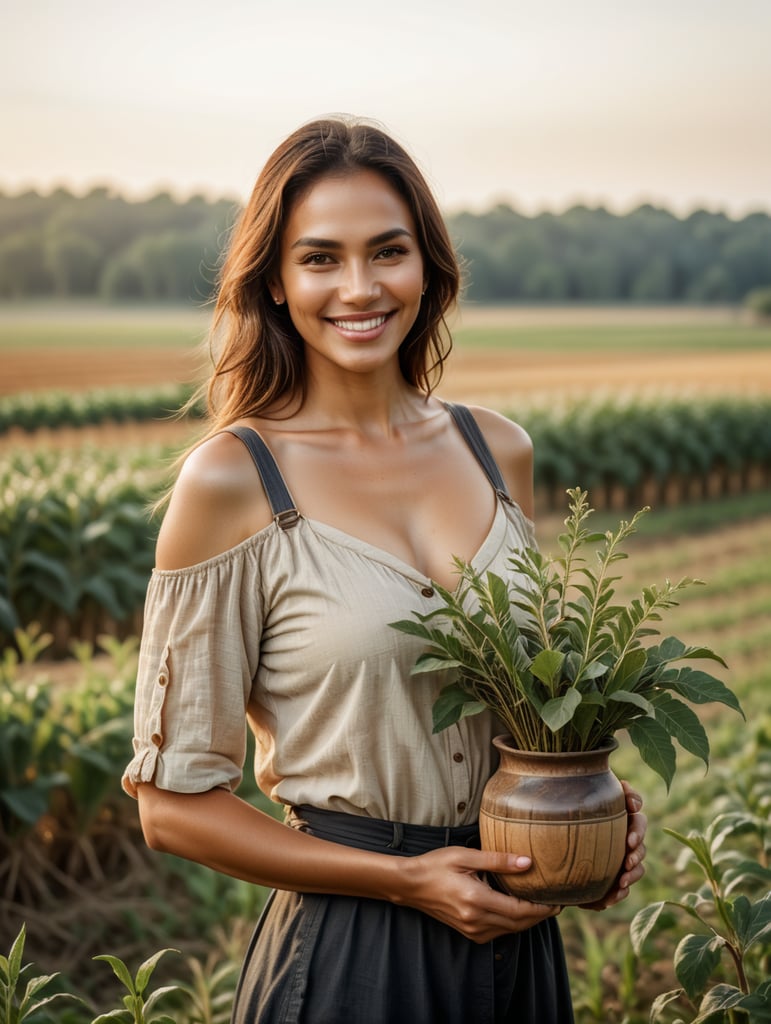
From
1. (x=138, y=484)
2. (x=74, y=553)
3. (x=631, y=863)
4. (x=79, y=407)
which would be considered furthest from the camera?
(x=79, y=407)

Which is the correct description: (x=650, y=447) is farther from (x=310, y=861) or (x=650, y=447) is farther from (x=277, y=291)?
(x=310, y=861)

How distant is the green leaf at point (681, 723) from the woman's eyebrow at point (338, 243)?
832mm

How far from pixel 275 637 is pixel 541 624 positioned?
0.43m

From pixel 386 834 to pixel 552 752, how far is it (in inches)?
12.5

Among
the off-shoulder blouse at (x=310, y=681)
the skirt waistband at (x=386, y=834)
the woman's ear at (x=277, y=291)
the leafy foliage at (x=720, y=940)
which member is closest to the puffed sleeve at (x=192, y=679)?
the off-shoulder blouse at (x=310, y=681)

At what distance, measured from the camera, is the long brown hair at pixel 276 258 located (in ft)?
6.41

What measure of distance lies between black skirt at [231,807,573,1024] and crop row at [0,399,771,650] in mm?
979

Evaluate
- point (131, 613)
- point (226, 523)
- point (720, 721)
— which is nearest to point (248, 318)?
point (226, 523)

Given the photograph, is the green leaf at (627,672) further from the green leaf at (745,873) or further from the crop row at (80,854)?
the crop row at (80,854)

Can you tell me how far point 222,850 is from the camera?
1743 millimetres

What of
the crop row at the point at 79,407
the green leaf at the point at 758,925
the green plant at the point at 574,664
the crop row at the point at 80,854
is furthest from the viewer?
the crop row at the point at 79,407

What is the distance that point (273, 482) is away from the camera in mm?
1840

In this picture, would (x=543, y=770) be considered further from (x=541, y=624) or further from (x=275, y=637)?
(x=275, y=637)

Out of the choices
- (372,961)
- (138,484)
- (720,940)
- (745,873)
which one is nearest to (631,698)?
(372,961)
